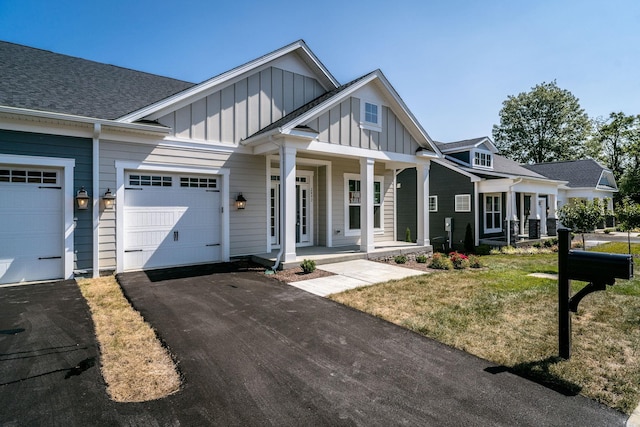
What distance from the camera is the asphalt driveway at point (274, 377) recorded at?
2.60 metres

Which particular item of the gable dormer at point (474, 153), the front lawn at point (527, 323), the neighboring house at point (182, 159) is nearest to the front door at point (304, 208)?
the neighboring house at point (182, 159)

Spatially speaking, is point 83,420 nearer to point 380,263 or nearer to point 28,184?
point 28,184

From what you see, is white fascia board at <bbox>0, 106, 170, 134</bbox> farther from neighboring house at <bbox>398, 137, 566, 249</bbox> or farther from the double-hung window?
neighboring house at <bbox>398, 137, 566, 249</bbox>

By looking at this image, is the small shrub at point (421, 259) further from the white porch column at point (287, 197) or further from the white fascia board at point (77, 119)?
the white fascia board at point (77, 119)

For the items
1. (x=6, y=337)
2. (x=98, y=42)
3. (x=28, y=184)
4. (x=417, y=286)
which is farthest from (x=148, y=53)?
(x=417, y=286)

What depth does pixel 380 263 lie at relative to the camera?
368 inches

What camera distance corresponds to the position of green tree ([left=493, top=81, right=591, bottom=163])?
1510 inches

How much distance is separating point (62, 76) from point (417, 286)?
10.2m

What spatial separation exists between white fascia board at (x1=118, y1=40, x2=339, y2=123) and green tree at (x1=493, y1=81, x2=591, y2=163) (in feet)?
129

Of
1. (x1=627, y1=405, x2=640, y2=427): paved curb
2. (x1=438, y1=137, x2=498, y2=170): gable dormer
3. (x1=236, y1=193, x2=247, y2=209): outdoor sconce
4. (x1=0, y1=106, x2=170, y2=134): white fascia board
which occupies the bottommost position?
(x1=627, y1=405, x2=640, y2=427): paved curb

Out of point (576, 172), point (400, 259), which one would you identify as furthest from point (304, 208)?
point (576, 172)

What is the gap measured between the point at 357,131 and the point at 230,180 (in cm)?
389

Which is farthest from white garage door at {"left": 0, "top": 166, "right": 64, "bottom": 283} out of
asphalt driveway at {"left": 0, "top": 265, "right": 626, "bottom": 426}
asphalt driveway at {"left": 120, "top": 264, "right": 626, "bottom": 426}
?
asphalt driveway at {"left": 120, "top": 264, "right": 626, "bottom": 426}

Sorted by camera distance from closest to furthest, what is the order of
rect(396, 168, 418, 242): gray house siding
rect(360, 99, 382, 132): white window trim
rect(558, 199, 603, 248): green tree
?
rect(360, 99, 382, 132): white window trim
rect(558, 199, 603, 248): green tree
rect(396, 168, 418, 242): gray house siding
